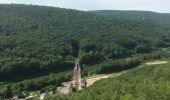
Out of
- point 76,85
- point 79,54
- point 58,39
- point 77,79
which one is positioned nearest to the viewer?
point 76,85

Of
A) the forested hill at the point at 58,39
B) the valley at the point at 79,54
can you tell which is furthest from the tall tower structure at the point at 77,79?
the forested hill at the point at 58,39

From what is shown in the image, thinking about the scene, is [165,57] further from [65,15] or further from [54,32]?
[65,15]

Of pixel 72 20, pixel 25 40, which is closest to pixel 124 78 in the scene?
pixel 25 40

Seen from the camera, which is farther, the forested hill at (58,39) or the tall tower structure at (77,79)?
the forested hill at (58,39)

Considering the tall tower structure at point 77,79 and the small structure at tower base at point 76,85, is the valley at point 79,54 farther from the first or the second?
the tall tower structure at point 77,79

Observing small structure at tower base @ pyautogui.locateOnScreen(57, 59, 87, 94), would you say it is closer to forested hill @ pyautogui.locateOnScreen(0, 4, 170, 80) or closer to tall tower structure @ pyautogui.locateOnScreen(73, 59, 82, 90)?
tall tower structure @ pyautogui.locateOnScreen(73, 59, 82, 90)

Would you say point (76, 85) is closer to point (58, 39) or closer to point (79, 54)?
point (79, 54)

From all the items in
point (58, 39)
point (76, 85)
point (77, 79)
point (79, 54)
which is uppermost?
point (77, 79)

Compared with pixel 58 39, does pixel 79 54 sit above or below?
below

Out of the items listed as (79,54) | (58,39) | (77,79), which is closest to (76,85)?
(77,79)
